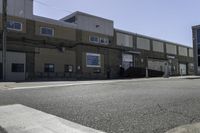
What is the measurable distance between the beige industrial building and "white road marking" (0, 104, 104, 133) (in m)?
26.3

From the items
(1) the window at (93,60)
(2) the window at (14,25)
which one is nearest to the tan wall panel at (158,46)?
(1) the window at (93,60)

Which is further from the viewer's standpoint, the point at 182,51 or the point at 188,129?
the point at 182,51

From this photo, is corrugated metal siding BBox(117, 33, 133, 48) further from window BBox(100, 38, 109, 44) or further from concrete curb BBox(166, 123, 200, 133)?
concrete curb BBox(166, 123, 200, 133)

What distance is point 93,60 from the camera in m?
42.9

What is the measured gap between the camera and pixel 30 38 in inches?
1378

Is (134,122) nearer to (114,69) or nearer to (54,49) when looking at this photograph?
(54,49)

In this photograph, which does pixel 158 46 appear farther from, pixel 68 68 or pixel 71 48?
pixel 68 68

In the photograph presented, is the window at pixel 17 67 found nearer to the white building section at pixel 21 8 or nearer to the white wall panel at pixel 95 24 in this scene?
the white building section at pixel 21 8

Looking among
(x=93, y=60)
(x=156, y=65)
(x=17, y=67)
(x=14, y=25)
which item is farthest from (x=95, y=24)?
(x=156, y=65)

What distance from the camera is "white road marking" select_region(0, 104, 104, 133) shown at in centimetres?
557

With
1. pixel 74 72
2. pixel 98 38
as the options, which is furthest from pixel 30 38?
pixel 98 38

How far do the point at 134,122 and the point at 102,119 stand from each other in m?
0.83

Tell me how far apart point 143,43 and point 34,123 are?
49.3 metres

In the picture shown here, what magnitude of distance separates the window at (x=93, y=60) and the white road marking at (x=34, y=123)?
3416cm
